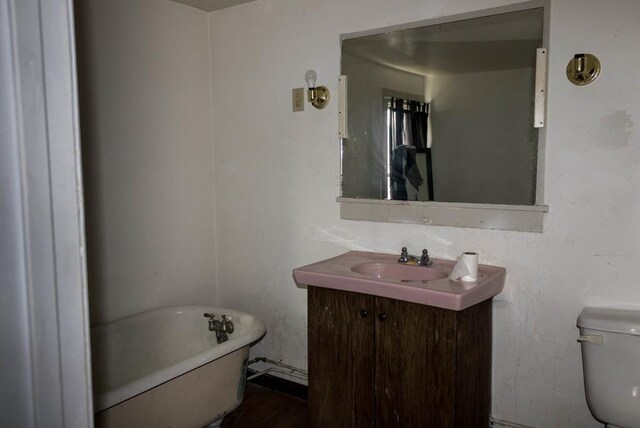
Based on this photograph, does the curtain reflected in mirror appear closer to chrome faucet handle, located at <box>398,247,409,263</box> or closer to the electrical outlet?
chrome faucet handle, located at <box>398,247,409,263</box>

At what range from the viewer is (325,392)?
2096 mm

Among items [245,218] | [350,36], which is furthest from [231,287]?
[350,36]

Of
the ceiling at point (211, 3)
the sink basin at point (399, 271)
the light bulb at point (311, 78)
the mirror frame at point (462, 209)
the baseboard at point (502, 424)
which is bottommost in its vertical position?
the baseboard at point (502, 424)

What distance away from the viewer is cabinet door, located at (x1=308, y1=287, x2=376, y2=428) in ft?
6.46

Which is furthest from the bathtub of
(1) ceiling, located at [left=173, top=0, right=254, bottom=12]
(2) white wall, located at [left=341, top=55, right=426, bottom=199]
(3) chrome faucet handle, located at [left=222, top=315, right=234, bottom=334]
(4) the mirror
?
(1) ceiling, located at [left=173, top=0, right=254, bottom=12]

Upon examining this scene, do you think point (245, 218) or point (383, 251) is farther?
point (245, 218)

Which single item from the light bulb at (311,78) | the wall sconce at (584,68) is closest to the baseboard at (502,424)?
the wall sconce at (584,68)

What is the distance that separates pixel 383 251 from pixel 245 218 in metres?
0.88

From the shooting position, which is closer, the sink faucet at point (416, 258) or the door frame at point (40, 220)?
the door frame at point (40, 220)

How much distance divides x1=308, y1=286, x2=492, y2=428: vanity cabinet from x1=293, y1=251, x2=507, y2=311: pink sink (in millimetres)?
68

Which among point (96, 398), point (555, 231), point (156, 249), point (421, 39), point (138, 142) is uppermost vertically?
point (421, 39)

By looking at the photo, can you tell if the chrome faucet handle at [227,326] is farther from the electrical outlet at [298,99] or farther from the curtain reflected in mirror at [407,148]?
the electrical outlet at [298,99]

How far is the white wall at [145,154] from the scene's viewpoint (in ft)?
7.79

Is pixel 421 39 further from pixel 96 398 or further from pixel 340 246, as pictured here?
pixel 96 398
